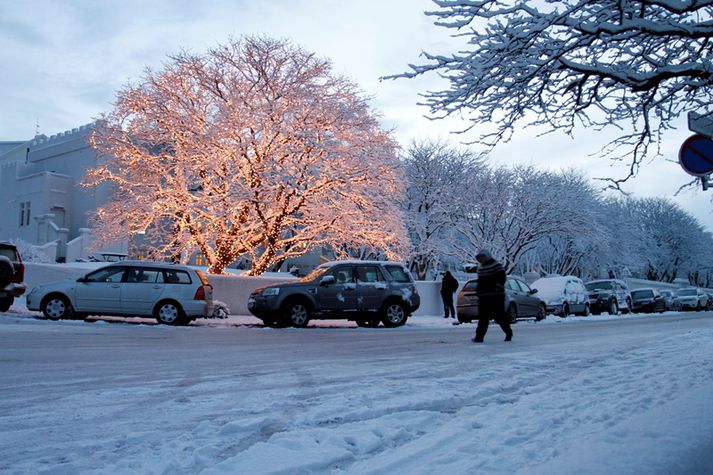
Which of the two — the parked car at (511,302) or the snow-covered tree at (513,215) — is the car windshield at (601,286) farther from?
the parked car at (511,302)

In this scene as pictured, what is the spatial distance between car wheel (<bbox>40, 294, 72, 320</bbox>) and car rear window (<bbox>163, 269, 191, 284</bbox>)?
243cm

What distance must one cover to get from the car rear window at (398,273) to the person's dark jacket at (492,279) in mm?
6156

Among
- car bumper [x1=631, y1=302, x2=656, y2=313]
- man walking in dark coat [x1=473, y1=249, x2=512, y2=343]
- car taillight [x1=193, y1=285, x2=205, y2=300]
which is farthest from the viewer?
car bumper [x1=631, y1=302, x2=656, y2=313]

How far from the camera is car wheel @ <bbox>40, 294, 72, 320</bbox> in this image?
15.7 m

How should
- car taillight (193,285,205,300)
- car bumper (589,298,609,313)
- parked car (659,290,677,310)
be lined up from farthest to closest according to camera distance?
1. parked car (659,290,677,310)
2. car bumper (589,298,609,313)
3. car taillight (193,285,205,300)

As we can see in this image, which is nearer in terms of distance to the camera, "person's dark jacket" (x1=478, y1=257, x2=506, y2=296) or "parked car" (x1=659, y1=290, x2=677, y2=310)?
"person's dark jacket" (x1=478, y1=257, x2=506, y2=296)

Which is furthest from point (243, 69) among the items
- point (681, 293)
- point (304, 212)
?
point (681, 293)

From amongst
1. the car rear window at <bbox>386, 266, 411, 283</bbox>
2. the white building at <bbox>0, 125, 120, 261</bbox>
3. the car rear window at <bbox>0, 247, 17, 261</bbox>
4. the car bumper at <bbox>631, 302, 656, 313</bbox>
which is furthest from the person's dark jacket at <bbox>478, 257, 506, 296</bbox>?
the white building at <bbox>0, 125, 120, 261</bbox>

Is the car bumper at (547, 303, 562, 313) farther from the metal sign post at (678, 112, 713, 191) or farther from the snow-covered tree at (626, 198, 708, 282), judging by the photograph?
the snow-covered tree at (626, 198, 708, 282)

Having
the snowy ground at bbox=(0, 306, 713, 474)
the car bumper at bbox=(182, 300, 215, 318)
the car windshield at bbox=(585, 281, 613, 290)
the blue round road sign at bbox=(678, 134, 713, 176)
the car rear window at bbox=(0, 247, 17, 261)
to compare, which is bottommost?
the snowy ground at bbox=(0, 306, 713, 474)

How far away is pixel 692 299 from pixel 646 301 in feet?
26.5

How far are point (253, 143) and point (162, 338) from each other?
13.6m

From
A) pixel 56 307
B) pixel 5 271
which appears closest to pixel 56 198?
pixel 5 271

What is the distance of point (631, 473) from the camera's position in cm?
382
